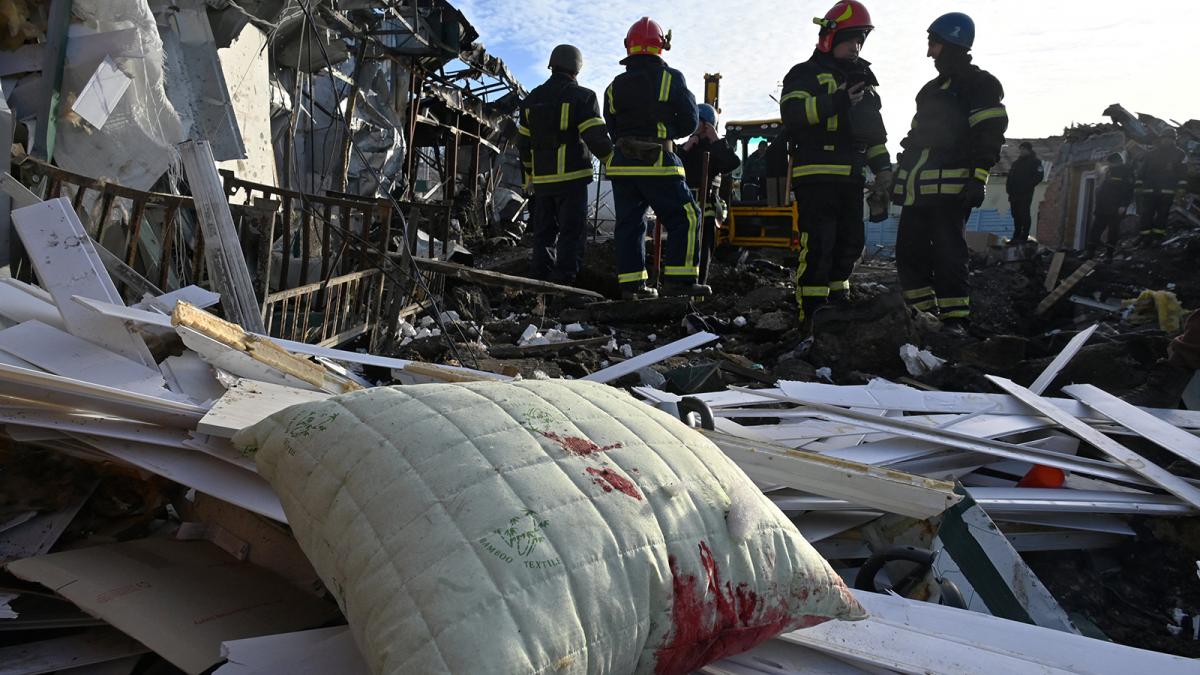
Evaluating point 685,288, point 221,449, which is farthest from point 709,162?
point 221,449

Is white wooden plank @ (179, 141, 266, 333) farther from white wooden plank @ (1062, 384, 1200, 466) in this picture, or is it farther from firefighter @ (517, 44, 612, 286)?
white wooden plank @ (1062, 384, 1200, 466)

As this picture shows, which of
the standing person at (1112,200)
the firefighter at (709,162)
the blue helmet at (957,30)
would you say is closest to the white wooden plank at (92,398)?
the blue helmet at (957,30)

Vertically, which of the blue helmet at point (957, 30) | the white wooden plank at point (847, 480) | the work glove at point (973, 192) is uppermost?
the blue helmet at point (957, 30)

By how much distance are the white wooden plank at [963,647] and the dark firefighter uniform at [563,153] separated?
446 cm

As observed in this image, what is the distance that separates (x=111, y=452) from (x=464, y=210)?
446 inches

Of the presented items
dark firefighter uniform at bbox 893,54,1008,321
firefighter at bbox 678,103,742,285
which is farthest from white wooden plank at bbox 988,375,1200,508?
firefighter at bbox 678,103,742,285

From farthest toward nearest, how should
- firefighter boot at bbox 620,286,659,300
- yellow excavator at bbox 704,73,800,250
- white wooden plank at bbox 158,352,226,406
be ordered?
yellow excavator at bbox 704,73,800,250, firefighter boot at bbox 620,286,659,300, white wooden plank at bbox 158,352,226,406

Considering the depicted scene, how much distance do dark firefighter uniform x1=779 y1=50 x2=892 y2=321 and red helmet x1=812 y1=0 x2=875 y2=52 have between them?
0.38 ft

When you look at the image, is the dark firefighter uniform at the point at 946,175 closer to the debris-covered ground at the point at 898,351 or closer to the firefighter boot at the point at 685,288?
the debris-covered ground at the point at 898,351

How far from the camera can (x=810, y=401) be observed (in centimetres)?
294

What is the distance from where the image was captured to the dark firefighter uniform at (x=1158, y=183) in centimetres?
1184

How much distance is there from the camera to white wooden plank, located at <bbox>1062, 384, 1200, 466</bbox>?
2545mm

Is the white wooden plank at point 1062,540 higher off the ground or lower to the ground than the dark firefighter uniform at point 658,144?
lower

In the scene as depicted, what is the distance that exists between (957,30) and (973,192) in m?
1.04
